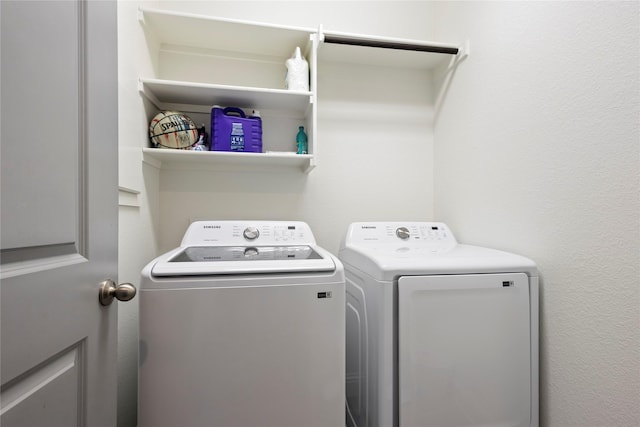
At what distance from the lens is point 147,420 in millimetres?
994

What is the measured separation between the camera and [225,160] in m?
1.82

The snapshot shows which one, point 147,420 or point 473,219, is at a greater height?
point 473,219

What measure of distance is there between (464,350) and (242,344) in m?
0.86

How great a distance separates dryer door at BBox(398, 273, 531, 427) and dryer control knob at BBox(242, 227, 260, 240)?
2.84ft

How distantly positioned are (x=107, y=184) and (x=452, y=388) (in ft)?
4.46

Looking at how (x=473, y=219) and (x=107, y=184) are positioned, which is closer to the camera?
(x=107, y=184)

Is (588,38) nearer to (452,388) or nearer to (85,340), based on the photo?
(452,388)

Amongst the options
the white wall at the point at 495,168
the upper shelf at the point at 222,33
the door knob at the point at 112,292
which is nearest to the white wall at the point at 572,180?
the white wall at the point at 495,168

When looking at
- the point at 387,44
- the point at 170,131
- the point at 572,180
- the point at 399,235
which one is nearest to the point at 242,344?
the point at 399,235

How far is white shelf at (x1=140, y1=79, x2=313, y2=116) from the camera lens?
1.61 metres

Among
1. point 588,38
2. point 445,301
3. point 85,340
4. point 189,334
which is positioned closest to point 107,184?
point 85,340

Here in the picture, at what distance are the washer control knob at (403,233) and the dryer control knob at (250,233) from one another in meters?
0.82

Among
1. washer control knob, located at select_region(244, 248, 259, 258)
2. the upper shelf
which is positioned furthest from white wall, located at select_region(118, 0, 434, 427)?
washer control knob, located at select_region(244, 248, 259, 258)

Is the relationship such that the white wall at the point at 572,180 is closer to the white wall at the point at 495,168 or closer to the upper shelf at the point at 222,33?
the white wall at the point at 495,168
